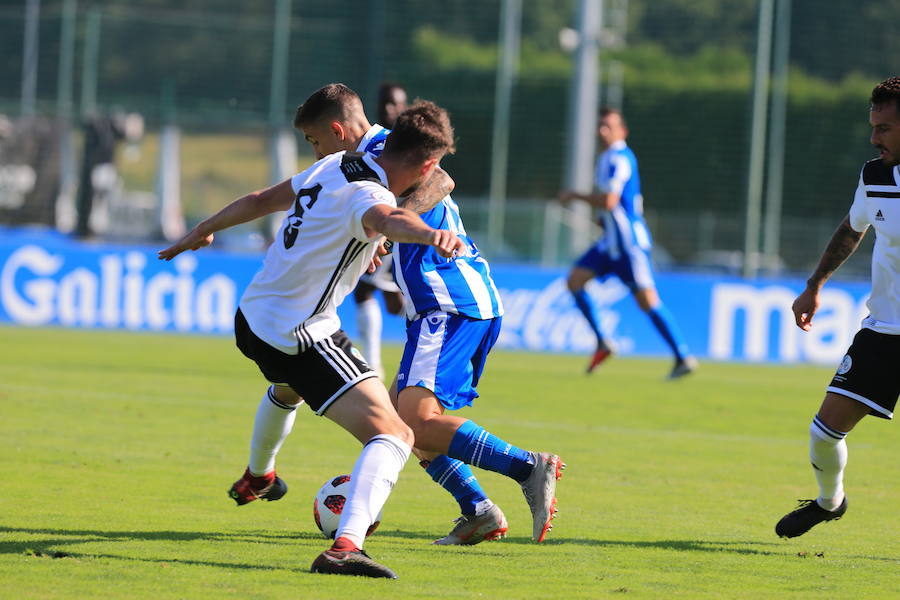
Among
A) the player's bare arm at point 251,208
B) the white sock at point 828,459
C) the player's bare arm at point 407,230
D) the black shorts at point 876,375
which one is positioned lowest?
the white sock at point 828,459

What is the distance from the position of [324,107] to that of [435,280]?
928 mm

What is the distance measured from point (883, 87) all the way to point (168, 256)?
325cm

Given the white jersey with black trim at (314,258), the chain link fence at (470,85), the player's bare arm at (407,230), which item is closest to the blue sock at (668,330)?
the white jersey with black trim at (314,258)

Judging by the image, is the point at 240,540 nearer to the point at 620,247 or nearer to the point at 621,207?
the point at 620,247

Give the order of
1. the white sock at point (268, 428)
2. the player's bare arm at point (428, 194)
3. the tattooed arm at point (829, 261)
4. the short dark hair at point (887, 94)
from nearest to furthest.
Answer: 1. the player's bare arm at point (428, 194)
2. the short dark hair at point (887, 94)
3. the white sock at point (268, 428)
4. the tattooed arm at point (829, 261)

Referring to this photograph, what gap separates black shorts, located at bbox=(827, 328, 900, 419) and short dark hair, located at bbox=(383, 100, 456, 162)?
2272 mm

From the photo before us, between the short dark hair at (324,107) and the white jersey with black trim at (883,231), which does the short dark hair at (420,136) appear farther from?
the white jersey with black trim at (883,231)

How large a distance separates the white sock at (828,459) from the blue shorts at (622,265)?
847 cm

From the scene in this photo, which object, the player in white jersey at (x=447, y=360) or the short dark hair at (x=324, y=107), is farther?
the short dark hair at (x=324, y=107)

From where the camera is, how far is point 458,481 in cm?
651

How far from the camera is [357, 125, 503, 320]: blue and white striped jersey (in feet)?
21.7

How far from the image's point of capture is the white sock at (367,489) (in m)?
5.46

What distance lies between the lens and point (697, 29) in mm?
28953

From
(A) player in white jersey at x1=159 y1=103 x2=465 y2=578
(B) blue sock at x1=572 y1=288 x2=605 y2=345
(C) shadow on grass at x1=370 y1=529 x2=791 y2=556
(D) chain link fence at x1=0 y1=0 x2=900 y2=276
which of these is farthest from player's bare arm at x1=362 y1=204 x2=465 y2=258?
(D) chain link fence at x1=0 y1=0 x2=900 y2=276
